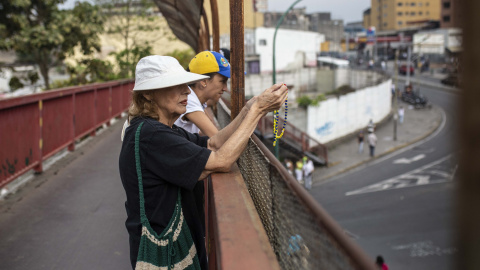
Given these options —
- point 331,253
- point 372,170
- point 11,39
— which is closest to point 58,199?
point 331,253

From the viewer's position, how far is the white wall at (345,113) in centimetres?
3102

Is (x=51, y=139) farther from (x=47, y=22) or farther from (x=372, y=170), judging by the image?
(x=372, y=170)

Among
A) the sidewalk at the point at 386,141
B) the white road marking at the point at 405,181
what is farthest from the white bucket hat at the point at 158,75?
the sidewalk at the point at 386,141

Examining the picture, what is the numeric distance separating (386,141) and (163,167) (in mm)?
33511

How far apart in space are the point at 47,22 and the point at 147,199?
17105 millimetres

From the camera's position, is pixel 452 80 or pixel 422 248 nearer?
pixel 452 80

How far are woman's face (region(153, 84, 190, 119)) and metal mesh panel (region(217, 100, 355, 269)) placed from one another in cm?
44

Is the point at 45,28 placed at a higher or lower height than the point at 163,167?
higher

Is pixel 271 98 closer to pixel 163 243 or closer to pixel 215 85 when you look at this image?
pixel 163 243

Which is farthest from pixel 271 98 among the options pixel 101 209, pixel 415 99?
pixel 415 99

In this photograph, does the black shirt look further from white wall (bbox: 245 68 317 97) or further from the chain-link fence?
white wall (bbox: 245 68 317 97)

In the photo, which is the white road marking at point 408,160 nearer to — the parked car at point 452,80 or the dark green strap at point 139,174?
the dark green strap at point 139,174

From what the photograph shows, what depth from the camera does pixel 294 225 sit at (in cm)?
151

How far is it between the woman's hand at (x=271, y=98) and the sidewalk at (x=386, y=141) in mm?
23183
